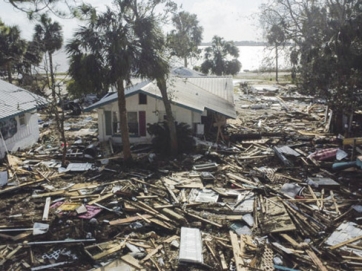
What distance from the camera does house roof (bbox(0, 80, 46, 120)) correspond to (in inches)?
766

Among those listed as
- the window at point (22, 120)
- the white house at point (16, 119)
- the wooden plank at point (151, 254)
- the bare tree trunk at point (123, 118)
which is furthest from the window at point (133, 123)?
the wooden plank at point (151, 254)

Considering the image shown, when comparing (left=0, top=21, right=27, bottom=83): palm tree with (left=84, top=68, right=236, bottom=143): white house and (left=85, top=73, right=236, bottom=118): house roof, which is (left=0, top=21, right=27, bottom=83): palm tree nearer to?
(left=85, top=73, right=236, bottom=118): house roof

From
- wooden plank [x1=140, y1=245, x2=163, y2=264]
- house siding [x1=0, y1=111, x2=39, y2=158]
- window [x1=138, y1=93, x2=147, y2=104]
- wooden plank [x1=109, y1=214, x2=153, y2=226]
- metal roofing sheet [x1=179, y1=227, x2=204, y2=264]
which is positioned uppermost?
window [x1=138, y1=93, x2=147, y2=104]

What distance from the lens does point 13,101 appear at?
21219 millimetres

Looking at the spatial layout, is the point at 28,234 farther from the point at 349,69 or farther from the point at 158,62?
the point at 349,69

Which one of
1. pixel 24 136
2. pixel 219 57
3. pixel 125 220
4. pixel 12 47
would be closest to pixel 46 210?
pixel 125 220

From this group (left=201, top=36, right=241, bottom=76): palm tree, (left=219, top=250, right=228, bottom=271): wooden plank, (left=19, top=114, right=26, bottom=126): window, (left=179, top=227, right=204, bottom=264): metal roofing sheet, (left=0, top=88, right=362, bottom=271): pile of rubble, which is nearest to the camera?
(left=219, top=250, right=228, bottom=271): wooden plank

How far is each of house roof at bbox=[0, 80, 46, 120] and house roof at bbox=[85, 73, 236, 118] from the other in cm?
376

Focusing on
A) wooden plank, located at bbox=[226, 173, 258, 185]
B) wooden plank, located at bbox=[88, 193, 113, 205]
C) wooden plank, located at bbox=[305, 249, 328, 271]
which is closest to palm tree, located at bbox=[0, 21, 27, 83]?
wooden plank, located at bbox=[88, 193, 113, 205]

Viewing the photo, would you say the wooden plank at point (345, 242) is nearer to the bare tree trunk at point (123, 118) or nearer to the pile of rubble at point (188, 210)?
the pile of rubble at point (188, 210)

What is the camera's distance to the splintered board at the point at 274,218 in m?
11.1

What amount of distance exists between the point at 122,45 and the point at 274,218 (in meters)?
10.3

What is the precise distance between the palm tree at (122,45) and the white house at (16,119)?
509 cm

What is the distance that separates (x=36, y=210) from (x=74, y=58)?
761 centimetres
